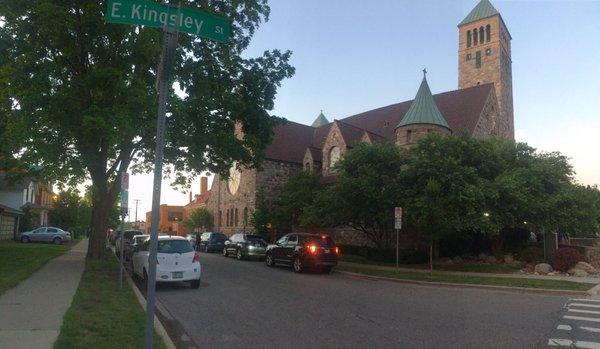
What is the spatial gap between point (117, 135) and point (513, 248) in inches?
886

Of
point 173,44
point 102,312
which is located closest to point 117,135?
point 102,312

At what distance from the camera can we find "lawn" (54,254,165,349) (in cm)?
680

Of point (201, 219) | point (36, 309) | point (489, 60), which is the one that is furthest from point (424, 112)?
point (201, 219)

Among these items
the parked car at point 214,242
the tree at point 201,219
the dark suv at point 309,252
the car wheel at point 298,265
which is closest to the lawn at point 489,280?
the dark suv at point 309,252

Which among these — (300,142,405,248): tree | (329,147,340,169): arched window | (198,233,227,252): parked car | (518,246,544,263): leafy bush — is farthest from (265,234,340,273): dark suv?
(329,147,340,169): arched window

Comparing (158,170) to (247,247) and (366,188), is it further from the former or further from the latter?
(247,247)

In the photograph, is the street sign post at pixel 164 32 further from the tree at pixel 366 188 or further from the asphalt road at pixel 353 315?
the tree at pixel 366 188

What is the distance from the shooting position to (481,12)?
58.1 metres

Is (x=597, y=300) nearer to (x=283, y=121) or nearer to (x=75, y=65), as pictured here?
(x=283, y=121)

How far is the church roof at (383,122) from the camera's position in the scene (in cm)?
3738

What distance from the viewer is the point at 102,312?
355 inches

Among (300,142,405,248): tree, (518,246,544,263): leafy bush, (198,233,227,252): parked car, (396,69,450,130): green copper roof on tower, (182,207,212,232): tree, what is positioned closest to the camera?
(300,142,405,248): tree

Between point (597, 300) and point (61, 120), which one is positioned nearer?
point (597, 300)

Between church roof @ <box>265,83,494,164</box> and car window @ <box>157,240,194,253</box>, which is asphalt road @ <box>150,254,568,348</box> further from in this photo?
church roof @ <box>265,83,494,164</box>
